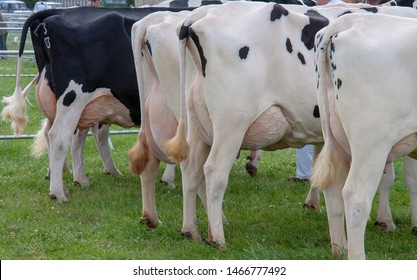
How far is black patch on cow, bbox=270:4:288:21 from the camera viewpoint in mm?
7438

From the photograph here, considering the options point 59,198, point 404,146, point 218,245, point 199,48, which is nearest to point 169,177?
point 59,198

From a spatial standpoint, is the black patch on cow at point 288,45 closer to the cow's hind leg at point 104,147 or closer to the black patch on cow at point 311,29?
the black patch on cow at point 311,29

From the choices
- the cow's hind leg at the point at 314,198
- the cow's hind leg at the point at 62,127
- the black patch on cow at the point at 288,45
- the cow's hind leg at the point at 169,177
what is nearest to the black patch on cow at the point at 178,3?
the cow's hind leg at the point at 169,177

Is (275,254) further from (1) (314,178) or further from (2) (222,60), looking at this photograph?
(2) (222,60)

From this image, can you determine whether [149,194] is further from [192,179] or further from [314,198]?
[314,198]

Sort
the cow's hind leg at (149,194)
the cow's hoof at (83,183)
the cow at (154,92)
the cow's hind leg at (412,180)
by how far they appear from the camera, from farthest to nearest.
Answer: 1. the cow's hoof at (83,183)
2. the cow's hind leg at (149,194)
3. the cow at (154,92)
4. the cow's hind leg at (412,180)

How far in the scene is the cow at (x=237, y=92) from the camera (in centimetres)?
716

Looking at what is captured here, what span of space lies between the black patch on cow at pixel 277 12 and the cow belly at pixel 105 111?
2.52 metres

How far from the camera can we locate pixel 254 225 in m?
8.22

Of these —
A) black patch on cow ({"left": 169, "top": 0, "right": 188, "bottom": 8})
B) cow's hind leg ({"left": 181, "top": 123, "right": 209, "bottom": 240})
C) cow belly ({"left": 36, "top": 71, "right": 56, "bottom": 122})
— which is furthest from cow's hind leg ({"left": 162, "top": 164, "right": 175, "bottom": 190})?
cow's hind leg ({"left": 181, "top": 123, "right": 209, "bottom": 240})

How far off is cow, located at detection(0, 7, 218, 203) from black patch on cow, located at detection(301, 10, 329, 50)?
6.82 ft

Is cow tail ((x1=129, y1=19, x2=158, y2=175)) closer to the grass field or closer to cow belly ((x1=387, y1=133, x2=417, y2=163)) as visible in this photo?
the grass field

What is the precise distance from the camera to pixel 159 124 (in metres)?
8.11

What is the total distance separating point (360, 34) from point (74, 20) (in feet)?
13.9
